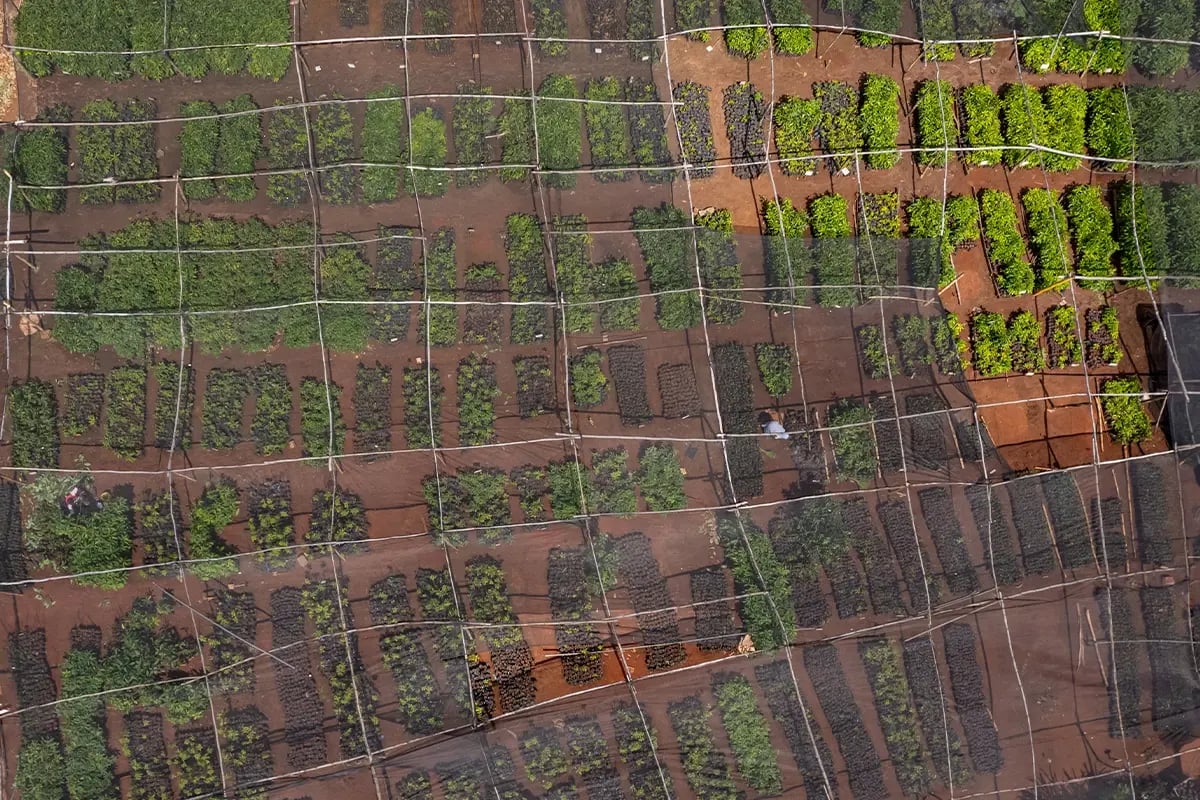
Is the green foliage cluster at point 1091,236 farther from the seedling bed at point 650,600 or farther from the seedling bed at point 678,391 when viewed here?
the seedling bed at point 650,600

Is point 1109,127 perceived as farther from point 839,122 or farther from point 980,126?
point 839,122

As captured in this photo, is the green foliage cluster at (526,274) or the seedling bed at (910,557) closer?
the seedling bed at (910,557)

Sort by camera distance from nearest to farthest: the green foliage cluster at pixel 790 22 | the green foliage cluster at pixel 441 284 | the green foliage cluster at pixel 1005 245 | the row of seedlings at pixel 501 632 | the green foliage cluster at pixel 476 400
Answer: the row of seedlings at pixel 501 632 < the green foliage cluster at pixel 476 400 < the green foliage cluster at pixel 441 284 < the green foliage cluster at pixel 1005 245 < the green foliage cluster at pixel 790 22

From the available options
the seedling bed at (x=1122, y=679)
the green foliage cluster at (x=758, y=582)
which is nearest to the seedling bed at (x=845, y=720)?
the green foliage cluster at (x=758, y=582)

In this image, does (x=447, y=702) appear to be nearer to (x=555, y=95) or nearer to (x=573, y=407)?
(x=573, y=407)

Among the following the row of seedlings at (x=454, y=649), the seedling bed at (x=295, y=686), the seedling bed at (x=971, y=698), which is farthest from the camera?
the seedling bed at (x=971, y=698)

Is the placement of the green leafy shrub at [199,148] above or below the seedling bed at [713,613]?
above

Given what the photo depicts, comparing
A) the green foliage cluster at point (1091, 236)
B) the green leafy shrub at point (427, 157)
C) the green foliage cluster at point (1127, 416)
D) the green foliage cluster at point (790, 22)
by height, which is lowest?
the green foliage cluster at point (1127, 416)

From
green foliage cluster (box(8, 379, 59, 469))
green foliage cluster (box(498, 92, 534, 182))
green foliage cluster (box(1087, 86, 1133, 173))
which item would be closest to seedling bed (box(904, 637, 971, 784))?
green foliage cluster (box(1087, 86, 1133, 173))
